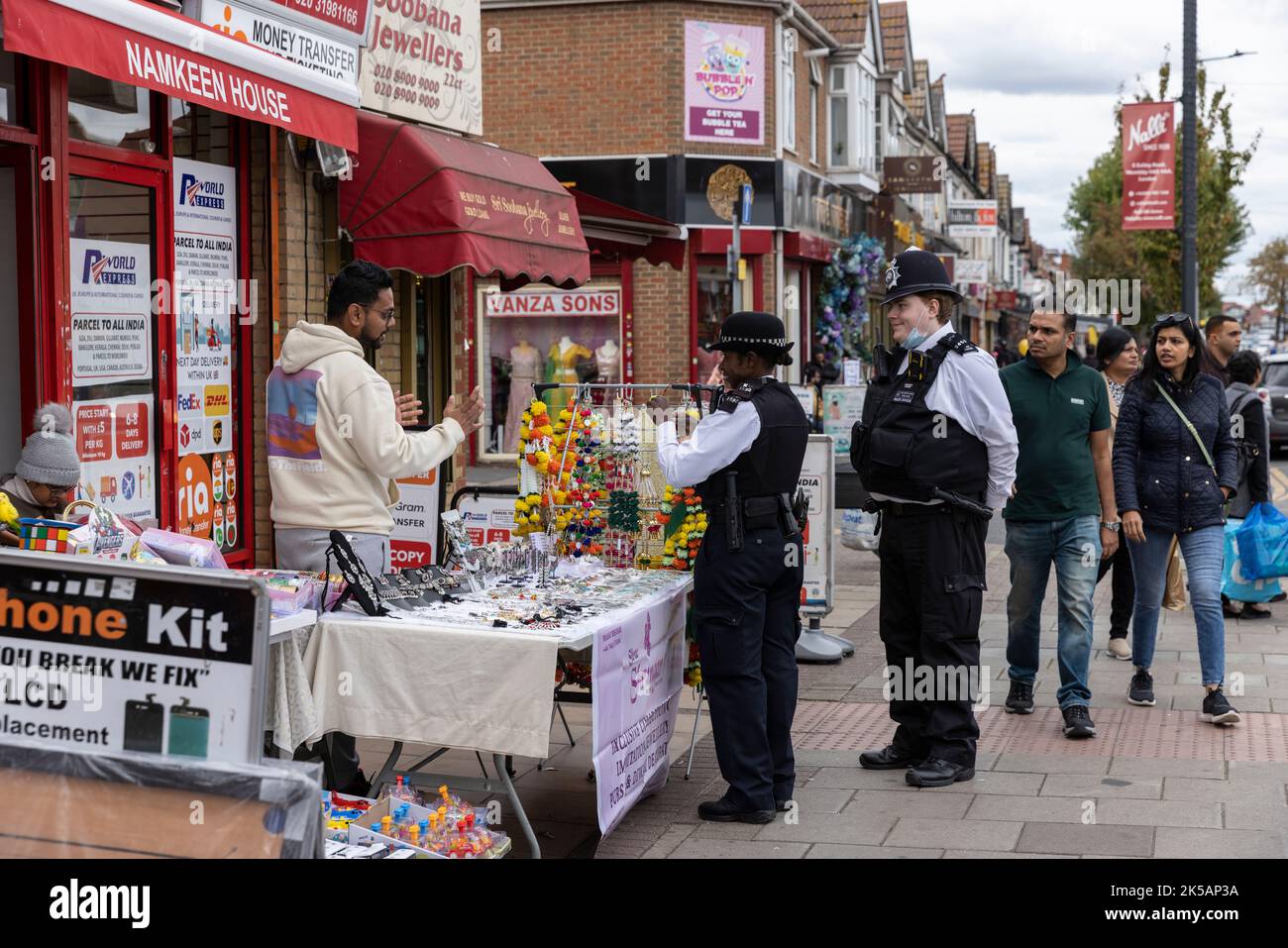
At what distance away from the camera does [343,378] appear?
557 cm

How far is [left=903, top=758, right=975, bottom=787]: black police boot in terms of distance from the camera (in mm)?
6051

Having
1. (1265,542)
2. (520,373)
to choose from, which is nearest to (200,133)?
(1265,542)

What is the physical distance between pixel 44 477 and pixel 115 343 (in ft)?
9.54

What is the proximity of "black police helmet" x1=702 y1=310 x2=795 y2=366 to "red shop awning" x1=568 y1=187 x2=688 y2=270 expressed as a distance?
5.98 metres

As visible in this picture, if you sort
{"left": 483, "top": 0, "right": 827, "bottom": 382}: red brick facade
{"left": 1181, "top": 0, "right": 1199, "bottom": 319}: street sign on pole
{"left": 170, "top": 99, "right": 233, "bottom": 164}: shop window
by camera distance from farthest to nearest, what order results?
{"left": 483, "top": 0, "right": 827, "bottom": 382}: red brick facade < {"left": 1181, "top": 0, "right": 1199, "bottom": 319}: street sign on pole < {"left": 170, "top": 99, "right": 233, "bottom": 164}: shop window

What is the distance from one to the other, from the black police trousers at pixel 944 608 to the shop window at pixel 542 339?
54.7 feet

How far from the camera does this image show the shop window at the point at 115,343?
705 centimetres

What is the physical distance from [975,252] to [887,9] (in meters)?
22.6

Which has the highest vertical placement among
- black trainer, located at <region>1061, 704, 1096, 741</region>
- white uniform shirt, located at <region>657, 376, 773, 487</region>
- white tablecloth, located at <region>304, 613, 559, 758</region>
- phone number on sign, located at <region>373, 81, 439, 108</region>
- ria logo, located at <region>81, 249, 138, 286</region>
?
phone number on sign, located at <region>373, 81, 439, 108</region>

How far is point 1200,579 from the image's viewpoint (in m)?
7.04

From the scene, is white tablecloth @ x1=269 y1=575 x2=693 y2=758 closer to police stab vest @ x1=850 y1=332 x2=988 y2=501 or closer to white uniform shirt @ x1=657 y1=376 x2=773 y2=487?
white uniform shirt @ x1=657 y1=376 x2=773 y2=487

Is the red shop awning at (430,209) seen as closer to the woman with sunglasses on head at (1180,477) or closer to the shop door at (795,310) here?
the woman with sunglasses on head at (1180,477)

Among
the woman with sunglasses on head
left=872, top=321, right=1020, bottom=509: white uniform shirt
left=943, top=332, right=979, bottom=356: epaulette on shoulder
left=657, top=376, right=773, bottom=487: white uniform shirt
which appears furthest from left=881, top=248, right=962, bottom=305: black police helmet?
the woman with sunglasses on head

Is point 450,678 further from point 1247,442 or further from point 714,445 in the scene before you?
point 1247,442
